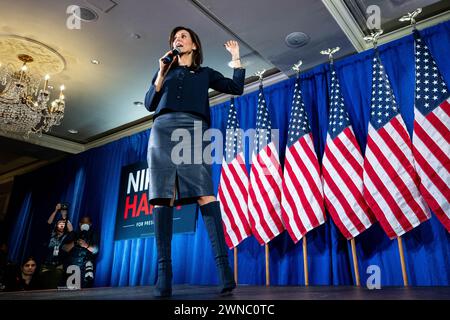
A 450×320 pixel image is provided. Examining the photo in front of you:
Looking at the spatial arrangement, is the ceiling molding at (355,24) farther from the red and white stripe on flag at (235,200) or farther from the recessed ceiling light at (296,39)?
the red and white stripe on flag at (235,200)

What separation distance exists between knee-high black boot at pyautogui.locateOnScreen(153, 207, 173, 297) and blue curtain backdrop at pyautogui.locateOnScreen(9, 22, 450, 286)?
188cm

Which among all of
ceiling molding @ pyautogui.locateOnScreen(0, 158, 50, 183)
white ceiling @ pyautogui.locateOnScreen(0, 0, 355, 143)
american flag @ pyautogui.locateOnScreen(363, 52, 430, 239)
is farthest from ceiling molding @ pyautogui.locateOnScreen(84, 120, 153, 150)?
american flag @ pyautogui.locateOnScreen(363, 52, 430, 239)

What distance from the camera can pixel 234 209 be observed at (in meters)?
3.10

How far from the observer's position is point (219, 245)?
1.20 meters

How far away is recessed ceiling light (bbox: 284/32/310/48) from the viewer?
2992 mm

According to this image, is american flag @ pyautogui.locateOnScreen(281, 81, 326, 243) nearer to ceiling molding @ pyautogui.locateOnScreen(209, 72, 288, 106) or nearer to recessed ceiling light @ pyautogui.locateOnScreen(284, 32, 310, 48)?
recessed ceiling light @ pyautogui.locateOnScreen(284, 32, 310, 48)

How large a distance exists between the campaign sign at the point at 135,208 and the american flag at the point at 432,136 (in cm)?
258

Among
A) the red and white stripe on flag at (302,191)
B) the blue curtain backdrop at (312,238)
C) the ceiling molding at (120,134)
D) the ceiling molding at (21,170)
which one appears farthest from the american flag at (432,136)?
the ceiling molding at (21,170)

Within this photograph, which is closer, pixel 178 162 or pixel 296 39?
pixel 178 162

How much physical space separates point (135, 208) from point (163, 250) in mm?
3549

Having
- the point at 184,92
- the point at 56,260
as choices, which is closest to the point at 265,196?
the point at 184,92

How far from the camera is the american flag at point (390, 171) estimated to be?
7.40ft

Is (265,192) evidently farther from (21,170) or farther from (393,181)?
(21,170)
